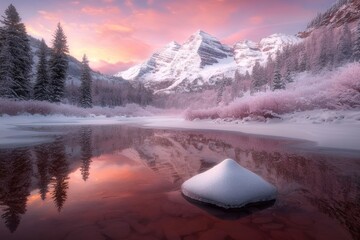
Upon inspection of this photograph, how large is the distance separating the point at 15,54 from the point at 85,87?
42.7 ft

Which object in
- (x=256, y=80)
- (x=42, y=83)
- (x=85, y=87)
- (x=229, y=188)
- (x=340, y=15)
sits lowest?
(x=229, y=188)

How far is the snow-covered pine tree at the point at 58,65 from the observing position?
32906 mm

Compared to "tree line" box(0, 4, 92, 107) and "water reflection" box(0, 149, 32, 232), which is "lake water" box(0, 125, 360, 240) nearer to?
"water reflection" box(0, 149, 32, 232)

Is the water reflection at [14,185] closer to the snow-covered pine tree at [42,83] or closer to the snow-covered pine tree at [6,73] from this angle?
the snow-covered pine tree at [6,73]

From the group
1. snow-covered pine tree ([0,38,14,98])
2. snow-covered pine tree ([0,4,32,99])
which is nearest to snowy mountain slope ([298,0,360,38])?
snow-covered pine tree ([0,4,32,99])

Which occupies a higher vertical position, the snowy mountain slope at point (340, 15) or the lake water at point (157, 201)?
the snowy mountain slope at point (340, 15)

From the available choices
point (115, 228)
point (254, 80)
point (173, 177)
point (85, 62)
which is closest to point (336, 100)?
point (173, 177)

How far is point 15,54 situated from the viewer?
27781 mm

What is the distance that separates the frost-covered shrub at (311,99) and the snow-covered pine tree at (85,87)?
27485 mm

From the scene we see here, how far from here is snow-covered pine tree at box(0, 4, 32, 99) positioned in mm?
25688

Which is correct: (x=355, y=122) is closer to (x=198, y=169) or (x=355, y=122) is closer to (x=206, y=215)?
(x=198, y=169)

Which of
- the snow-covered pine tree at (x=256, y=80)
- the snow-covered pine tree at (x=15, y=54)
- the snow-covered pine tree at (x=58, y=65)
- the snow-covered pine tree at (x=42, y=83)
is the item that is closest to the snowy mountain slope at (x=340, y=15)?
the snow-covered pine tree at (x=256, y=80)

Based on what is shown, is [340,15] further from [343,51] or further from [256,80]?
[256,80]

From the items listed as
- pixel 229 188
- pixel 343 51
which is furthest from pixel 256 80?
pixel 229 188
